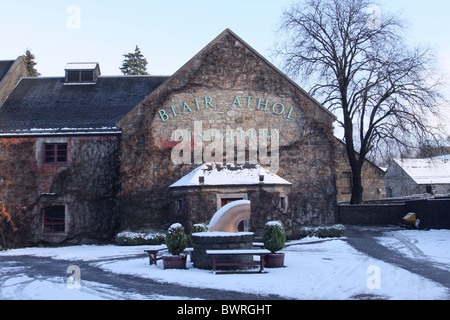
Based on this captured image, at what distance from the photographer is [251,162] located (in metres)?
21.5

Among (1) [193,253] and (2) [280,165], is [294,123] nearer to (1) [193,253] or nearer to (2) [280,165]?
(2) [280,165]

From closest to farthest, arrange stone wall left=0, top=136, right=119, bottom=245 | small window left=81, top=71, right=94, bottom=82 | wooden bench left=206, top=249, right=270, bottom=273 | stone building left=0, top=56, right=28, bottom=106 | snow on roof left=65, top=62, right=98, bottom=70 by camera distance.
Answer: wooden bench left=206, top=249, right=270, bottom=273 < stone wall left=0, top=136, right=119, bottom=245 < stone building left=0, top=56, right=28, bottom=106 < snow on roof left=65, top=62, right=98, bottom=70 < small window left=81, top=71, right=94, bottom=82

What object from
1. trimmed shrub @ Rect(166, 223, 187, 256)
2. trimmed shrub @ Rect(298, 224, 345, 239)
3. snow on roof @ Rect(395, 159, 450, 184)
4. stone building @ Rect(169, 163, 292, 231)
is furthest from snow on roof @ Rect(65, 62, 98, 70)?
snow on roof @ Rect(395, 159, 450, 184)

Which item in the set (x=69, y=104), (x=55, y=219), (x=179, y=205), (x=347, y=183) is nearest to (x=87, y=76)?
(x=69, y=104)

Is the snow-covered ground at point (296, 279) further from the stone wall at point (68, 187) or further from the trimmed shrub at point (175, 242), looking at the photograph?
the stone wall at point (68, 187)

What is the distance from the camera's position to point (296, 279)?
10742mm

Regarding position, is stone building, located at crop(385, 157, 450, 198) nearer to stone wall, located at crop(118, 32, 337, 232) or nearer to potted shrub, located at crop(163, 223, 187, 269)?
stone wall, located at crop(118, 32, 337, 232)

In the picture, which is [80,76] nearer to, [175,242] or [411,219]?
[175,242]

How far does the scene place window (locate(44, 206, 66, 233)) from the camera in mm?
22500

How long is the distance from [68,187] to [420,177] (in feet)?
110

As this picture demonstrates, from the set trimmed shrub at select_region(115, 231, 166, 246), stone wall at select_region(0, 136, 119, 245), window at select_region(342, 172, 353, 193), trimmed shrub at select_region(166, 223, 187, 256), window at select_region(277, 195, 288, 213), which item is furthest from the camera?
window at select_region(342, 172, 353, 193)

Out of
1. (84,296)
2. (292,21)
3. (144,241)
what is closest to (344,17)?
(292,21)

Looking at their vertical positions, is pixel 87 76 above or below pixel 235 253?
above

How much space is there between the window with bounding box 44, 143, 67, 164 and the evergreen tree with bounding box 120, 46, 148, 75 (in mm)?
28222
